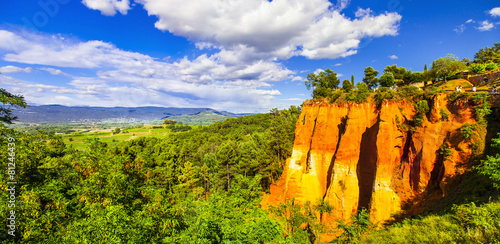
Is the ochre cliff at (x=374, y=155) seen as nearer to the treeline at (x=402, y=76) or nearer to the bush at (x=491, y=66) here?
the treeline at (x=402, y=76)

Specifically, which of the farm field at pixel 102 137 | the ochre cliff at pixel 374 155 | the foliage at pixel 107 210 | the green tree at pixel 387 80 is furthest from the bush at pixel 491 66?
the farm field at pixel 102 137

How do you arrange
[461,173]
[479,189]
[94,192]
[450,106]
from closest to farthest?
[94,192] < [479,189] < [461,173] < [450,106]

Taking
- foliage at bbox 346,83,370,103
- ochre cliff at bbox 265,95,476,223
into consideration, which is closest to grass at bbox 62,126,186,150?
ochre cliff at bbox 265,95,476,223

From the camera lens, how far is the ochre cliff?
47.1 feet

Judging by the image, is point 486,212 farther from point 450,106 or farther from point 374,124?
point 374,124

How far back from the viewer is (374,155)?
58.6 feet

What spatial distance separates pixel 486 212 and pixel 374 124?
419 inches

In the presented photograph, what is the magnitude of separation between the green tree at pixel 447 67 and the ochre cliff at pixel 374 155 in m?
13.2

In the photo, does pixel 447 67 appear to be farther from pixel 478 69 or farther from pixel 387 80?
pixel 387 80

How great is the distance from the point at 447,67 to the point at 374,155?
19760 millimetres

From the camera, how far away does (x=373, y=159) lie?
1791 cm

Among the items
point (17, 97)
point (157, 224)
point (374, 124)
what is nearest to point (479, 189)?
point (374, 124)

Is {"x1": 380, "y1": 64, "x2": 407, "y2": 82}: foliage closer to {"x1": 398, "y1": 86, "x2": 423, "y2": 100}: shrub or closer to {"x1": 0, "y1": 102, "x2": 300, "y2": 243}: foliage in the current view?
{"x1": 398, "y1": 86, "x2": 423, "y2": 100}: shrub

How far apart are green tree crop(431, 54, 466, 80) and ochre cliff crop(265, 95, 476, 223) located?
13175 millimetres
